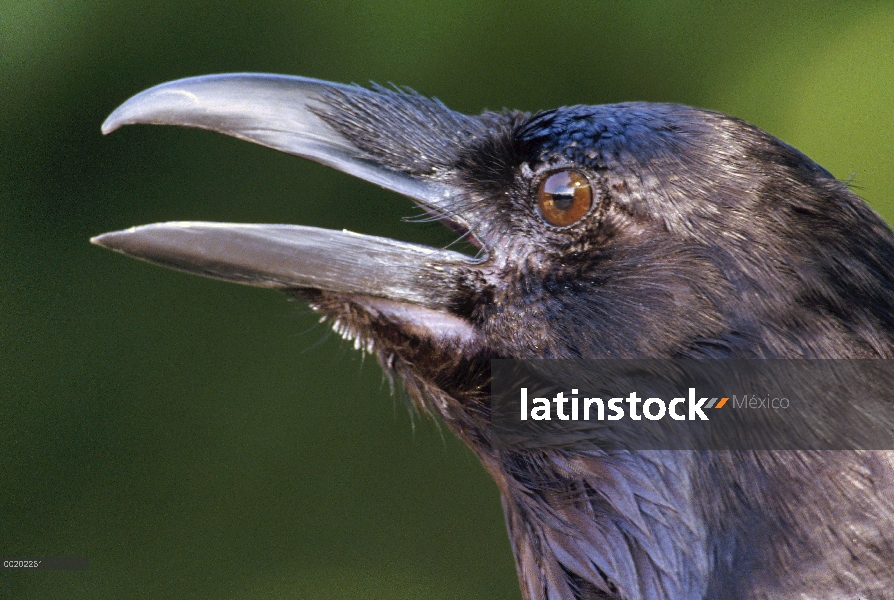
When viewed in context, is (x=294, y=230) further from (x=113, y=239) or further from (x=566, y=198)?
(x=566, y=198)

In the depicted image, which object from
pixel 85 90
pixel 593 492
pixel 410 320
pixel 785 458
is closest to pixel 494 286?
pixel 410 320

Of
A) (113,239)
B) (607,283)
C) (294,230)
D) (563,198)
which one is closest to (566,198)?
(563,198)

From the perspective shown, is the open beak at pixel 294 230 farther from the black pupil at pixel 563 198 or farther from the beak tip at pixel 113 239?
the black pupil at pixel 563 198

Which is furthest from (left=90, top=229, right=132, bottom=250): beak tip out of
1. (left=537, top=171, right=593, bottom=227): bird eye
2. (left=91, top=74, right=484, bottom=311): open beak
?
(left=537, top=171, right=593, bottom=227): bird eye

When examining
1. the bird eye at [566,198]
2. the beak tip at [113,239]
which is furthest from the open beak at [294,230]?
the bird eye at [566,198]

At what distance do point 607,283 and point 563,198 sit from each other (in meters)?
0.16

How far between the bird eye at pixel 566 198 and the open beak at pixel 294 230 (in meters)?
0.16

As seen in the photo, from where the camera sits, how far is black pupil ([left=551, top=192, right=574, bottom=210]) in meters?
1.58

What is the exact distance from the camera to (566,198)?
5.20 ft

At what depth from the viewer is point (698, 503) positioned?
1.51m

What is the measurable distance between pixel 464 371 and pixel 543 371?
0.45 ft

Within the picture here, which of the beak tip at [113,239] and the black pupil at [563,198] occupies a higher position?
the black pupil at [563,198]

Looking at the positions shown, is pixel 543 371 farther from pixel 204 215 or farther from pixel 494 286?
pixel 204 215

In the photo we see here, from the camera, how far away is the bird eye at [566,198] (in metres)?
1.58
